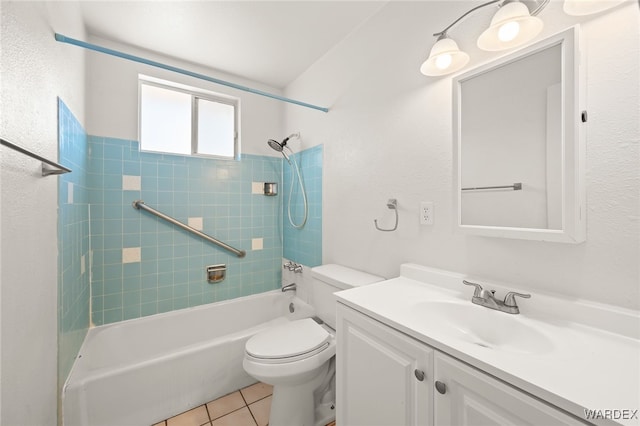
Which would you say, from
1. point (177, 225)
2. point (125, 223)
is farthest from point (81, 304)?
point (177, 225)

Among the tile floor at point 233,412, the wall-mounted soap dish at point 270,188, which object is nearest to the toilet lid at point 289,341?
the tile floor at point 233,412

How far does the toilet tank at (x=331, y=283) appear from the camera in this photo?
1487mm

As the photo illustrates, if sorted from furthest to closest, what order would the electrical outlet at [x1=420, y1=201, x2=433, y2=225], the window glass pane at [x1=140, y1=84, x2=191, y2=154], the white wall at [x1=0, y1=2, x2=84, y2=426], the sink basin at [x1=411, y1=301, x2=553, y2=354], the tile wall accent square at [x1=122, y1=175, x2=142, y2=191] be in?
the window glass pane at [x1=140, y1=84, x2=191, y2=154], the tile wall accent square at [x1=122, y1=175, x2=142, y2=191], the electrical outlet at [x1=420, y1=201, x2=433, y2=225], the sink basin at [x1=411, y1=301, x2=553, y2=354], the white wall at [x1=0, y1=2, x2=84, y2=426]

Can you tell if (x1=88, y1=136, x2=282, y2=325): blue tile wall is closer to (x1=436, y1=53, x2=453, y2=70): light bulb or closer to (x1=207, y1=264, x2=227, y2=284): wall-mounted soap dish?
(x1=207, y1=264, x2=227, y2=284): wall-mounted soap dish

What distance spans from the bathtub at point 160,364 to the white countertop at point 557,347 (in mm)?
1164

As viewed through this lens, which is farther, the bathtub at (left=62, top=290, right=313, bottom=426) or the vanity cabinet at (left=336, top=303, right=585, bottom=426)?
the bathtub at (left=62, top=290, right=313, bottom=426)

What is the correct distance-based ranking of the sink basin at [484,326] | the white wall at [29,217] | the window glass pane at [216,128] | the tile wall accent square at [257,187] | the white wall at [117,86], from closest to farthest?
1. the white wall at [29,217]
2. the sink basin at [484,326]
3. the white wall at [117,86]
4. the window glass pane at [216,128]
5. the tile wall accent square at [257,187]

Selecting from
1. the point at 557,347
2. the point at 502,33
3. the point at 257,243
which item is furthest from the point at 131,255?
the point at 502,33

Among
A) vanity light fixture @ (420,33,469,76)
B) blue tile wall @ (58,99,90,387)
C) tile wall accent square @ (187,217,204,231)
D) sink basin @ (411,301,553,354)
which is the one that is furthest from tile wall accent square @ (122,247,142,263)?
vanity light fixture @ (420,33,469,76)

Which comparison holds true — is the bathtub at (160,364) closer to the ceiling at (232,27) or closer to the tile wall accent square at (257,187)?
the tile wall accent square at (257,187)

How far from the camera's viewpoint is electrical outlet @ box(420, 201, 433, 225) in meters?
1.24

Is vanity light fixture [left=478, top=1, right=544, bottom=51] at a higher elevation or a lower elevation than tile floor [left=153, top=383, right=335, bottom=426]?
higher

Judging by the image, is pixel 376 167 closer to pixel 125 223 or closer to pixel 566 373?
pixel 566 373

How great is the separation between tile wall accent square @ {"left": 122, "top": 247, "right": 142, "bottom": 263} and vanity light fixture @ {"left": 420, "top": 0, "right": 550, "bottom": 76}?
→ 231cm
